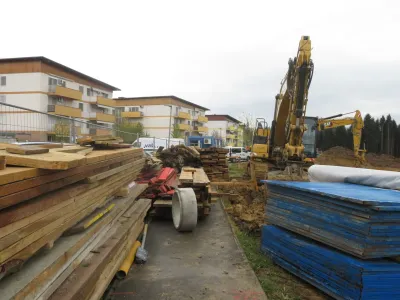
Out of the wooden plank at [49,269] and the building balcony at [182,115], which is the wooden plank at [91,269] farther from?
the building balcony at [182,115]

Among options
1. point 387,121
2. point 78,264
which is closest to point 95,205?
point 78,264

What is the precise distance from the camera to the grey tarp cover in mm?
4664

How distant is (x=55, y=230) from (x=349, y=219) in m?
3.31

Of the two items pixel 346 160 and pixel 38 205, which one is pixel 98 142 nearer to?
pixel 38 205

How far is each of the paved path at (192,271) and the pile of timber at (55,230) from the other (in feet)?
1.65

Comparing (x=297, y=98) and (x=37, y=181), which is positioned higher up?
(x=297, y=98)

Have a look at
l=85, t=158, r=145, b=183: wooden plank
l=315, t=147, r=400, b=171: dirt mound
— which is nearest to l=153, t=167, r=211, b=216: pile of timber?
l=85, t=158, r=145, b=183: wooden plank

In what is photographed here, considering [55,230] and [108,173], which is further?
[108,173]

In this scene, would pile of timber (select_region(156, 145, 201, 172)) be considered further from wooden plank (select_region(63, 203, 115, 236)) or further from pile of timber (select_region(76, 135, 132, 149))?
wooden plank (select_region(63, 203, 115, 236))

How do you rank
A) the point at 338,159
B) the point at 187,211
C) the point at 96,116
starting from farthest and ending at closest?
the point at 96,116, the point at 338,159, the point at 187,211

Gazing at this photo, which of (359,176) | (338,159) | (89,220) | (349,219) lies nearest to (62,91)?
(338,159)

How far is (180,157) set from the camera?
473 inches

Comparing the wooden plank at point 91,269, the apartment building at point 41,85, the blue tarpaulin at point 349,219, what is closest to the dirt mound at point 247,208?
the blue tarpaulin at point 349,219

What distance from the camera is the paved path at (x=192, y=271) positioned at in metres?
3.73
